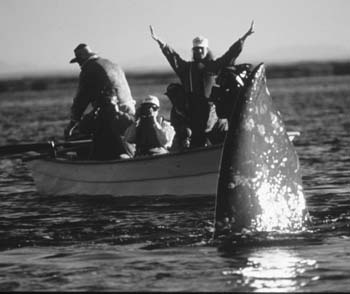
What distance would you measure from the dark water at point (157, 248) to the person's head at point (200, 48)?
244 centimetres

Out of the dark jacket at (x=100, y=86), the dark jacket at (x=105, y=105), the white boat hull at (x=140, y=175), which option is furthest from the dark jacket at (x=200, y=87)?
the dark jacket at (x=100, y=86)

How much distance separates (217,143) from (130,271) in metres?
7.78

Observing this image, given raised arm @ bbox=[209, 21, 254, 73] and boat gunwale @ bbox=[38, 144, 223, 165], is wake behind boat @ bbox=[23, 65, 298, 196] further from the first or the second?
raised arm @ bbox=[209, 21, 254, 73]

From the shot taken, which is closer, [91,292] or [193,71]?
[91,292]

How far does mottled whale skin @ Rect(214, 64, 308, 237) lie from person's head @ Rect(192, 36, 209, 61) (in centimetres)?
801

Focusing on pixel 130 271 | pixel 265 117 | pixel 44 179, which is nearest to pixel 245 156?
pixel 265 117

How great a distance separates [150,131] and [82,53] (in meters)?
2.79

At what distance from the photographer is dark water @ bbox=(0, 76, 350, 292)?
14266 millimetres

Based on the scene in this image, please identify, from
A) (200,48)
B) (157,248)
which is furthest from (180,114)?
(157,248)

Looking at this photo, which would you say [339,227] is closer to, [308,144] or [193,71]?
[193,71]

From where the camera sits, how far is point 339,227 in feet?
58.7

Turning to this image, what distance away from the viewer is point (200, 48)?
919 inches

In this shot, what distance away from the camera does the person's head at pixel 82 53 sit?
1005 inches

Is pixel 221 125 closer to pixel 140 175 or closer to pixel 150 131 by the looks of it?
pixel 150 131
